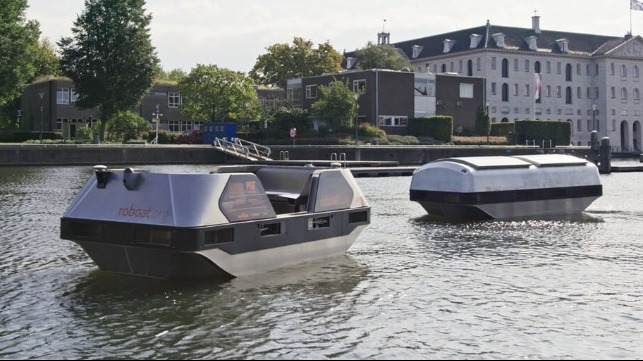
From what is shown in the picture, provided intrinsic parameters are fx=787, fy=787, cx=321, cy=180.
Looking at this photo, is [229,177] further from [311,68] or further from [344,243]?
[311,68]

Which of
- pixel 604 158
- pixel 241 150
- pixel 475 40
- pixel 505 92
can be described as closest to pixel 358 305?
pixel 604 158

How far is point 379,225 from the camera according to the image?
83.7ft

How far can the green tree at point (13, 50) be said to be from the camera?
68.8m

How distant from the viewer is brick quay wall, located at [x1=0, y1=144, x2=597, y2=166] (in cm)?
6588

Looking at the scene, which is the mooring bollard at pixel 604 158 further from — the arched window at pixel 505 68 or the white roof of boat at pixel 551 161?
the arched window at pixel 505 68

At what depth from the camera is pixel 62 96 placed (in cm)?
9556

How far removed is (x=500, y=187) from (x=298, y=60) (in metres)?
92.6

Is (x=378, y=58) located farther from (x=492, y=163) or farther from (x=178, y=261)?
(x=178, y=261)

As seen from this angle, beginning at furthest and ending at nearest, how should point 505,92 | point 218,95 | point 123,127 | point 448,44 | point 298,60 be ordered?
point 448,44
point 505,92
point 298,60
point 218,95
point 123,127

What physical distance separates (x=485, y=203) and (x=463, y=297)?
42.7ft

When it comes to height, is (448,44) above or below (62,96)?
above

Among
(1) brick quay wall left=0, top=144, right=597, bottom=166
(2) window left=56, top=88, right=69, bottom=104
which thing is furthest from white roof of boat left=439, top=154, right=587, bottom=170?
(2) window left=56, top=88, right=69, bottom=104

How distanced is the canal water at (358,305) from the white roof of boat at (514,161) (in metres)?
5.86

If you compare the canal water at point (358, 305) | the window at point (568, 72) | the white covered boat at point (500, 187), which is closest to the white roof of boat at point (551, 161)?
the white covered boat at point (500, 187)
